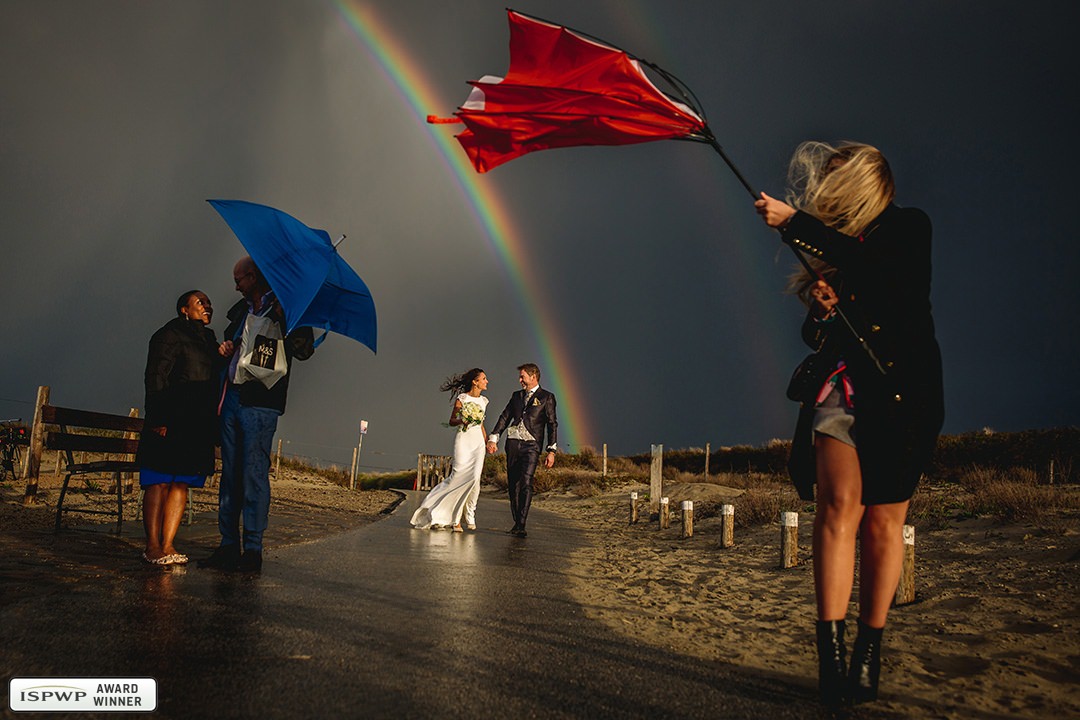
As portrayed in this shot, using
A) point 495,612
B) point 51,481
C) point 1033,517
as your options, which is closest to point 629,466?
point 51,481

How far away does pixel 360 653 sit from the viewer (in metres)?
3.19

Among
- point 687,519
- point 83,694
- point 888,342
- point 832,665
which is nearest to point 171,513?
point 83,694

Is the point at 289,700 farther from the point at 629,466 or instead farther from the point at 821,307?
the point at 629,466

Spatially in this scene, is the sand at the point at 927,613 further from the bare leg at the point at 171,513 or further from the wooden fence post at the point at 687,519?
the bare leg at the point at 171,513

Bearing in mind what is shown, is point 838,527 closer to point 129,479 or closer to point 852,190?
point 852,190

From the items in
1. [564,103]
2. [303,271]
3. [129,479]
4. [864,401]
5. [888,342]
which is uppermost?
[564,103]

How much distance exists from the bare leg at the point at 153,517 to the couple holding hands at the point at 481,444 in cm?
578

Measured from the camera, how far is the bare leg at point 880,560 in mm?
2900

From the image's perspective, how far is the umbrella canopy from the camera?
3.84 m

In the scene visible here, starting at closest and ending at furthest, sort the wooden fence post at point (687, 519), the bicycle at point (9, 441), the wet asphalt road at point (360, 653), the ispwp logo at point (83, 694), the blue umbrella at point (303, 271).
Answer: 1. the ispwp logo at point (83, 694)
2. the wet asphalt road at point (360, 653)
3. the blue umbrella at point (303, 271)
4. the wooden fence post at point (687, 519)
5. the bicycle at point (9, 441)

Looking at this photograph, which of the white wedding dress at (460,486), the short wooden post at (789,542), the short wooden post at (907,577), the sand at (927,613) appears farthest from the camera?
the white wedding dress at (460,486)

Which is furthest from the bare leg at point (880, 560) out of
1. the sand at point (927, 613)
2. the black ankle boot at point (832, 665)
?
the sand at point (927, 613)

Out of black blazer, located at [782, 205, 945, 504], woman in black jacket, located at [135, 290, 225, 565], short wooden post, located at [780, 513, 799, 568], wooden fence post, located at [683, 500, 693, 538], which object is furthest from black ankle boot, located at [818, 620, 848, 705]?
wooden fence post, located at [683, 500, 693, 538]

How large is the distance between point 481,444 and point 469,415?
500mm
